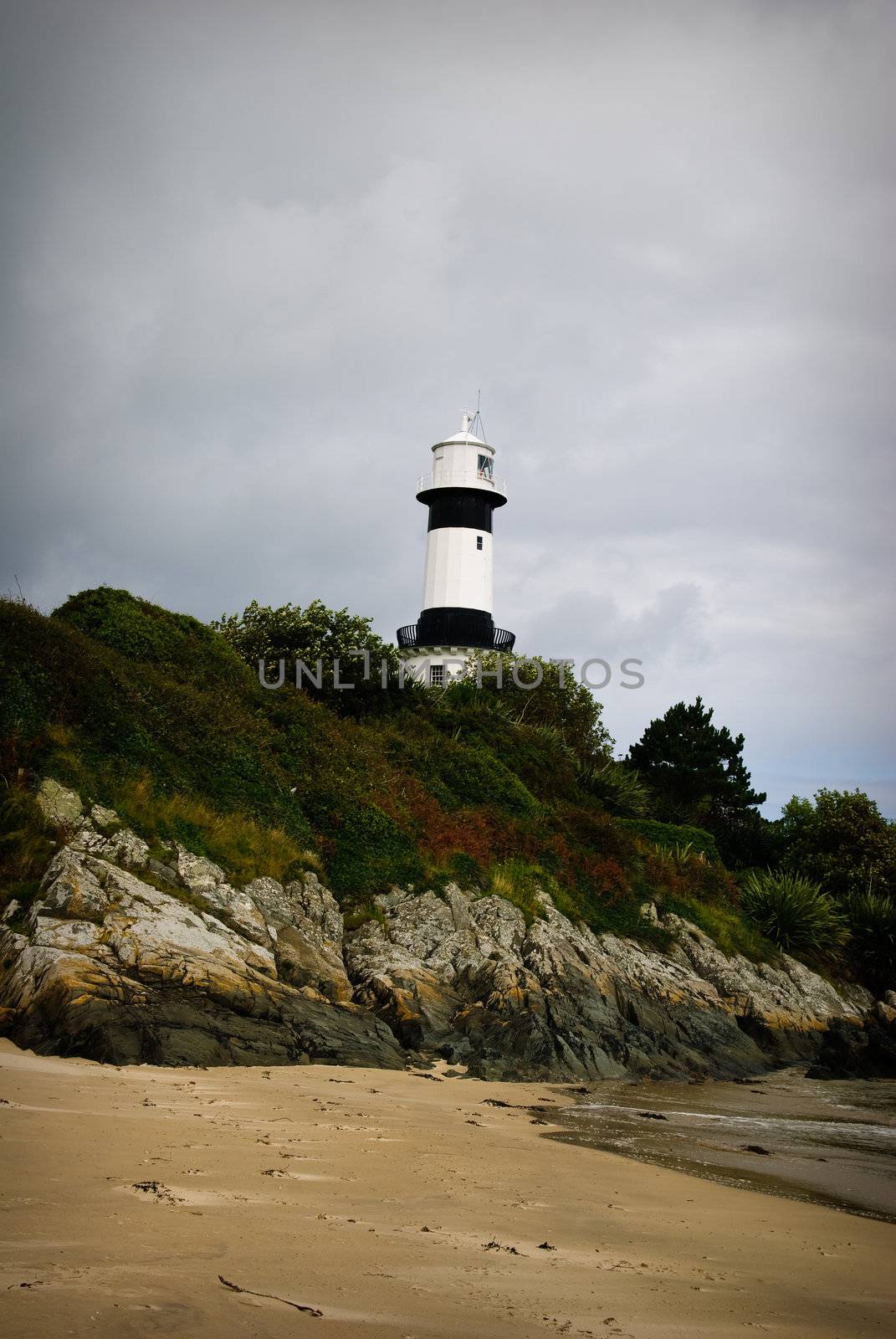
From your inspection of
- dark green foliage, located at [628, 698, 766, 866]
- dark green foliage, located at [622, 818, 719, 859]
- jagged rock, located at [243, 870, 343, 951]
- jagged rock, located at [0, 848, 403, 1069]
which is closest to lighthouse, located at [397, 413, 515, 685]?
dark green foliage, located at [628, 698, 766, 866]

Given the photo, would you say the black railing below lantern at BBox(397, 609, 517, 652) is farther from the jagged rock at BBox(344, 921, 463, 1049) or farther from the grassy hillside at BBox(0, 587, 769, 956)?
the jagged rock at BBox(344, 921, 463, 1049)

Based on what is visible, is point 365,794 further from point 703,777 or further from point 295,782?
point 703,777

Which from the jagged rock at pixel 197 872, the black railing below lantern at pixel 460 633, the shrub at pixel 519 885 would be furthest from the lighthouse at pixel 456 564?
the jagged rock at pixel 197 872

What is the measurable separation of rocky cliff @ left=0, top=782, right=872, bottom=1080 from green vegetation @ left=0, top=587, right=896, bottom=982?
26.9 inches

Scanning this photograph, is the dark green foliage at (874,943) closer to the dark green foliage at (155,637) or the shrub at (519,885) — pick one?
the shrub at (519,885)

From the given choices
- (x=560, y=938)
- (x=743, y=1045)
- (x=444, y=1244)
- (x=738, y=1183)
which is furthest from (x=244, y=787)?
(x=444, y=1244)

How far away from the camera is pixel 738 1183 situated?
813cm

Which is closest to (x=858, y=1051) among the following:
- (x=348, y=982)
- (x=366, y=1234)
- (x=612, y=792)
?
(x=348, y=982)

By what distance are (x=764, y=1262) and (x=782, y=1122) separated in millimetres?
7736

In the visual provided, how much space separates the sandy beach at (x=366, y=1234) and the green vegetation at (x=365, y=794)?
719cm

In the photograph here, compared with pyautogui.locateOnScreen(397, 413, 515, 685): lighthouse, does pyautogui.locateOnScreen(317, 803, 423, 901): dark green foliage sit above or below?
below

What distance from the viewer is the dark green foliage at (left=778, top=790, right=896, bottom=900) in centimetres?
3231

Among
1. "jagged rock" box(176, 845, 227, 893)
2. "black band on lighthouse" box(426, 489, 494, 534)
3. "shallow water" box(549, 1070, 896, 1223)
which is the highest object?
"black band on lighthouse" box(426, 489, 494, 534)

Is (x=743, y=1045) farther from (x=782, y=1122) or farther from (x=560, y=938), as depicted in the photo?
(x=782, y=1122)
